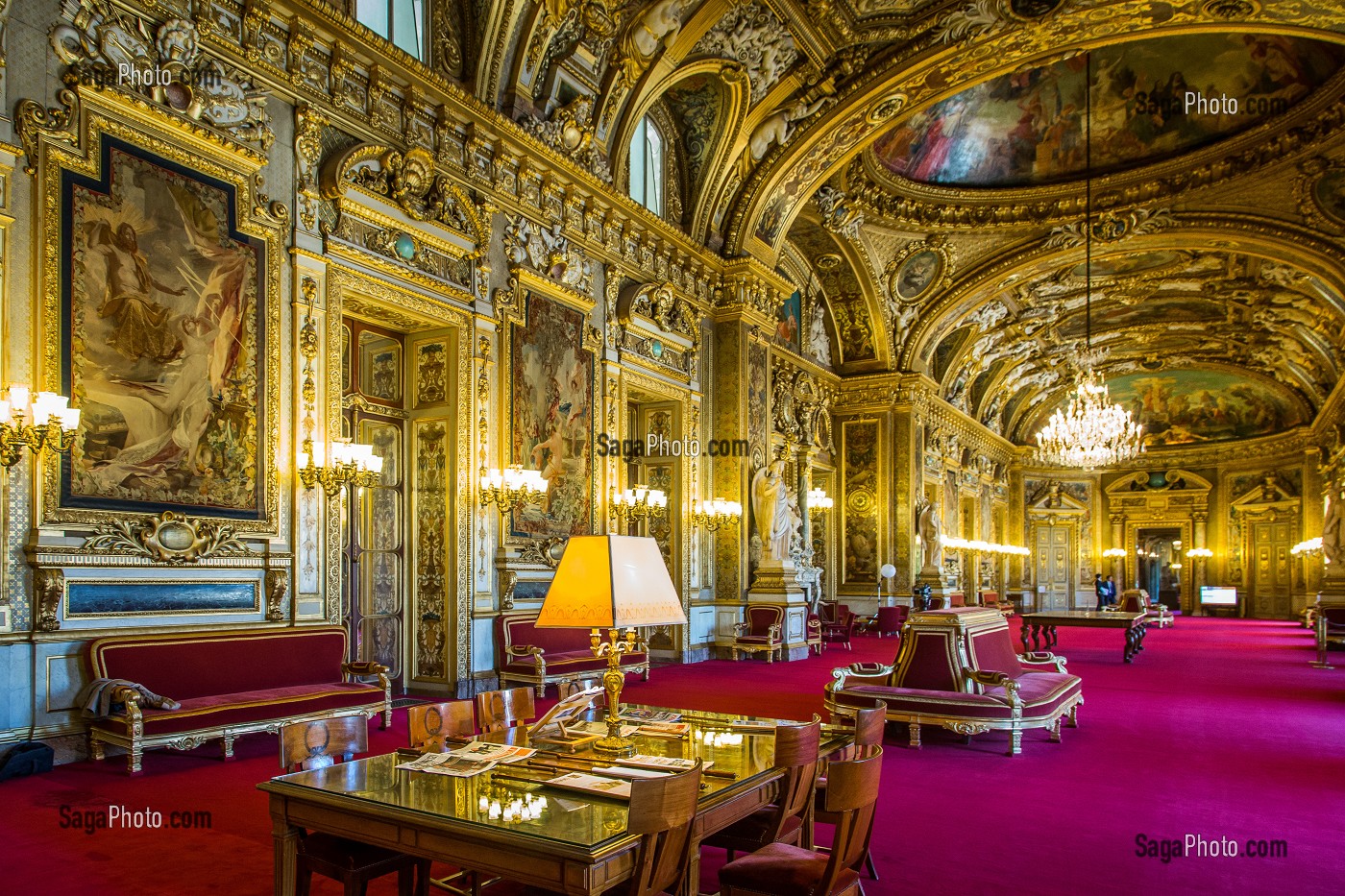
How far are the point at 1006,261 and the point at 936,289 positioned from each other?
1.69 m

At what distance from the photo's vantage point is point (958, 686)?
24.7 ft

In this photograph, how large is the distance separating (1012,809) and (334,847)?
4027mm

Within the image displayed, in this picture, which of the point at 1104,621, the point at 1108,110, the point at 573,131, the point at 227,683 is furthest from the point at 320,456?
the point at 1108,110

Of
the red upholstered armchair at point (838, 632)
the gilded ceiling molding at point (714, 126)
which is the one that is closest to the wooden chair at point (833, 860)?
the gilded ceiling molding at point (714, 126)

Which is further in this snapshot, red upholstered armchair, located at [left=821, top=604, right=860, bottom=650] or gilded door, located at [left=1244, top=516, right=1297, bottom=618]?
gilded door, located at [left=1244, top=516, right=1297, bottom=618]

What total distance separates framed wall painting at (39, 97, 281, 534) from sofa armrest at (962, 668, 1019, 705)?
597 cm

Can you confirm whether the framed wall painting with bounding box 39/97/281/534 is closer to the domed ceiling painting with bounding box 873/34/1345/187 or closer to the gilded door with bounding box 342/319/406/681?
the gilded door with bounding box 342/319/406/681

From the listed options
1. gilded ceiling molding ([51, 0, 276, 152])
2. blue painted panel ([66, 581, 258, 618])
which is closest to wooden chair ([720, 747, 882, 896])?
blue painted panel ([66, 581, 258, 618])

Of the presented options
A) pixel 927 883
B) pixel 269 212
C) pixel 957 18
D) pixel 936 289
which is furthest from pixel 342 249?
pixel 936 289

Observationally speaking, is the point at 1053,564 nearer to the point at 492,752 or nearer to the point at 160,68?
the point at 160,68

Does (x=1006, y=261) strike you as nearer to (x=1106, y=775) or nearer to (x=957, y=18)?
(x=957, y=18)

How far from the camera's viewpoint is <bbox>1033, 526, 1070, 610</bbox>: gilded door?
117 ft

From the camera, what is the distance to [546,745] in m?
3.71

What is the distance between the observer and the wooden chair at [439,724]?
3.80 meters
